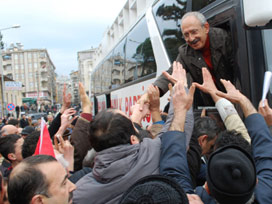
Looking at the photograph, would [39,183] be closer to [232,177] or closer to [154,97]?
[232,177]

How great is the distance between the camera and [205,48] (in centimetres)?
304

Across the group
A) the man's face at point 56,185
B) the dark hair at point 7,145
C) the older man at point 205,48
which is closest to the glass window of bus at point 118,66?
the dark hair at point 7,145

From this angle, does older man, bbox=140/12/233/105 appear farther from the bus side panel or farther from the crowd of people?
the bus side panel

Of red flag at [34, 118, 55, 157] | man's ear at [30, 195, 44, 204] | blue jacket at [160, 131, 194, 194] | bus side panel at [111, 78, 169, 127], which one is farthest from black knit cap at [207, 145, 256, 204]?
bus side panel at [111, 78, 169, 127]

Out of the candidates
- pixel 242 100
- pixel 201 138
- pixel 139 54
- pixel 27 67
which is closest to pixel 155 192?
pixel 242 100

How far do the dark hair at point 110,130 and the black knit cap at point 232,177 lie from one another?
604mm

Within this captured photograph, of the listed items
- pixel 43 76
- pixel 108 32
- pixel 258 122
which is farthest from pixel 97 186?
pixel 43 76

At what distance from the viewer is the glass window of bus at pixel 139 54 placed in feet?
18.8

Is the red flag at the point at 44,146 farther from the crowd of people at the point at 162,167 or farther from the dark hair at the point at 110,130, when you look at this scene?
the dark hair at the point at 110,130

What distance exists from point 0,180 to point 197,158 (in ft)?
4.42

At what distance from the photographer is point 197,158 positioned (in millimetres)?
1885

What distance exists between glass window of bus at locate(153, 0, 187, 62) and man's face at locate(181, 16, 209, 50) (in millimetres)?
1217

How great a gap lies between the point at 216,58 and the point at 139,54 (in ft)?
11.8

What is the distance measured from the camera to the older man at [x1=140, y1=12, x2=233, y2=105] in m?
2.88
